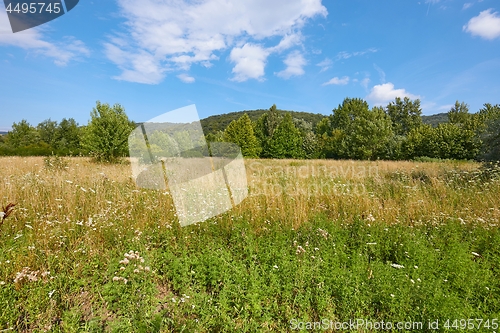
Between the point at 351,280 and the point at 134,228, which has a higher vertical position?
the point at 134,228

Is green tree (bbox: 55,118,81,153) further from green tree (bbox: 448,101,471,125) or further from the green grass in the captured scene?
green tree (bbox: 448,101,471,125)

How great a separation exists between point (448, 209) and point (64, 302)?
6.96 meters

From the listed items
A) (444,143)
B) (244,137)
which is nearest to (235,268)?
(444,143)

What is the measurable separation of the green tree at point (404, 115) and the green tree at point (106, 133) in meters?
49.6

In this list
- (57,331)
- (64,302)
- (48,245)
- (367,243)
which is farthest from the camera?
(367,243)

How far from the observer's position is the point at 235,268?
2713 millimetres

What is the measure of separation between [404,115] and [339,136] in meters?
20.9

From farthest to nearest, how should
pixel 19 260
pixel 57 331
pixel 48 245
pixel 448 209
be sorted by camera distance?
pixel 448 209
pixel 48 245
pixel 19 260
pixel 57 331

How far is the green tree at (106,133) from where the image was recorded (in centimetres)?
1367

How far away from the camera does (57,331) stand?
1896mm

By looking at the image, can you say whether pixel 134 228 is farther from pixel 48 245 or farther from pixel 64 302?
pixel 64 302

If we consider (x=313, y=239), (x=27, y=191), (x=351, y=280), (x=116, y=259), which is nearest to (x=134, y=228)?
(x=116, y=259)

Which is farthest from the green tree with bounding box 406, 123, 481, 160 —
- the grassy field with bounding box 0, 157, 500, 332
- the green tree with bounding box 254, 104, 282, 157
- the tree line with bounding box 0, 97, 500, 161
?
the grassy field with bounding box 0, 157, 500, 332

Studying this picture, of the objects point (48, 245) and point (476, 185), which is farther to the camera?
point (476, 185)
